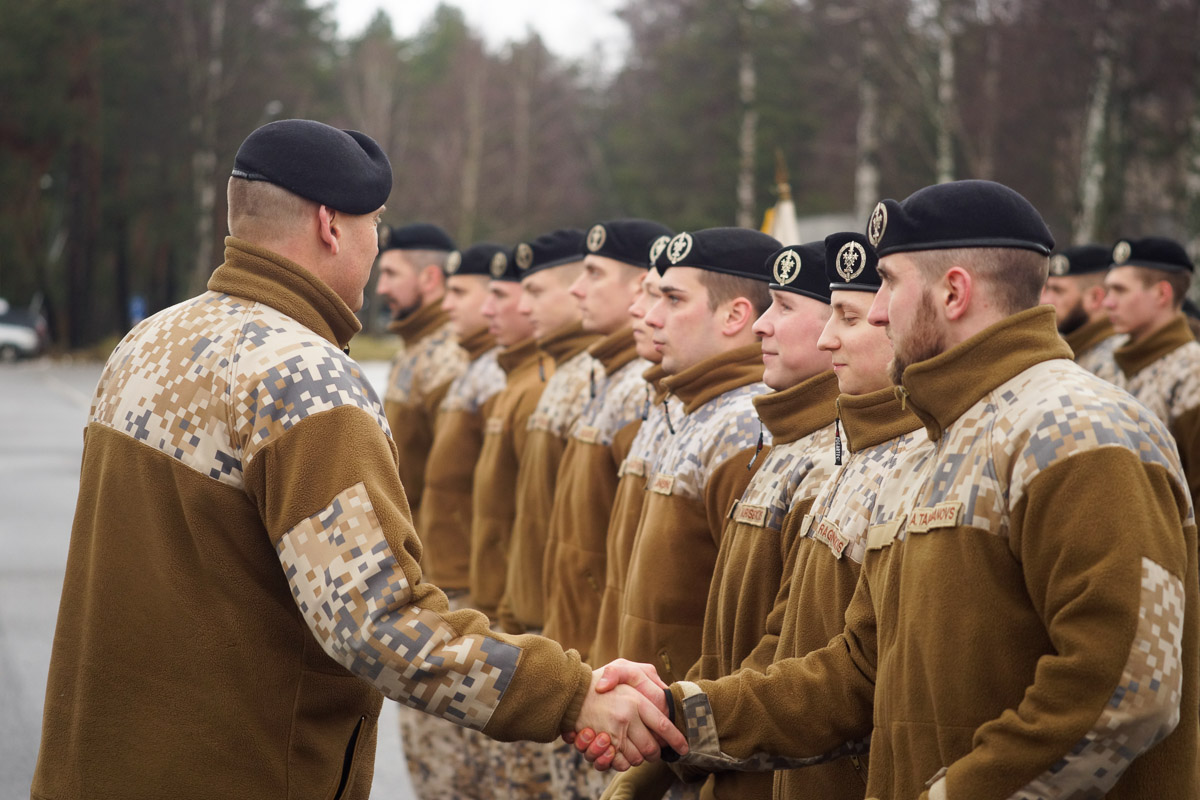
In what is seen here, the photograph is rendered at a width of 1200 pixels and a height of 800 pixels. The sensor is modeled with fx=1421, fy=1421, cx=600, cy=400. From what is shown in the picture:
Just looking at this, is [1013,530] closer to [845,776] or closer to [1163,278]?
[845,776]

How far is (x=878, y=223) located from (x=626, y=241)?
353 cm

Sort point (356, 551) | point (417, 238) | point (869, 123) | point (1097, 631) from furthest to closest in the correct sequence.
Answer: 1. point (869, 123)
2. point (417, 238)
3. point (356, 551)
4. point (1097, 631)

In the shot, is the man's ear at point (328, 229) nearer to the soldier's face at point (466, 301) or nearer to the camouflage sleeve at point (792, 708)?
the camouflage sleeve at point (792, 708)

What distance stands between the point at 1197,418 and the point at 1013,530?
5.57 metres

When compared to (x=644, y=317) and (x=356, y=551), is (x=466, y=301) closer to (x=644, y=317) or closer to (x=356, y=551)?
(x=644, y=317)

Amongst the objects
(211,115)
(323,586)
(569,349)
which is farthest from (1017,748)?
(211,115)

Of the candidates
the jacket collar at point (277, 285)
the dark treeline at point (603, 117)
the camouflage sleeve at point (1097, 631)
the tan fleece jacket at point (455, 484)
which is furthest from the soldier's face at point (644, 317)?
the dark treeline at point (603, 117)

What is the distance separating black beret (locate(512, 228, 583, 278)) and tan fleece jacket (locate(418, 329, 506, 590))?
0.57 m

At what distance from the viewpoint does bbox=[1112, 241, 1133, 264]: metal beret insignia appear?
887cm

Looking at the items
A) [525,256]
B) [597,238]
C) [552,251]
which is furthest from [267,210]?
[525,256]

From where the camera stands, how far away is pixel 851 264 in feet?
13.9

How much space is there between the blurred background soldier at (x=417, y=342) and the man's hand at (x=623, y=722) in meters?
5.25

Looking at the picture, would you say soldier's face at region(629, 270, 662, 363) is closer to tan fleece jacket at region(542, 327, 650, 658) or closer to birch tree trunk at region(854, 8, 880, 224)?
tan fleece jacket at region(542, 327, 650, 658)

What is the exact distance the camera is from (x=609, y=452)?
623 cm
